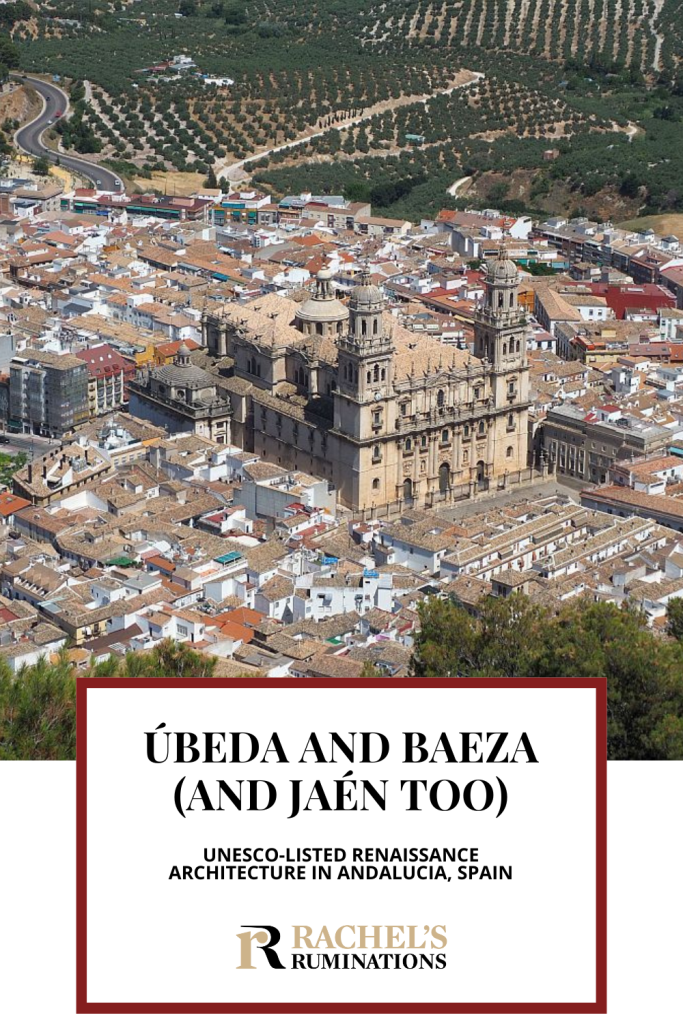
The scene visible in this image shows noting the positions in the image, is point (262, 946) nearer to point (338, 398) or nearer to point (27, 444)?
point (338, 398)

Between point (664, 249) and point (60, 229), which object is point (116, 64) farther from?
point (664, 249)

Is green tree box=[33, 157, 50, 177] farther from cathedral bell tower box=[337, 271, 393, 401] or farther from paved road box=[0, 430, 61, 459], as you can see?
cathedral bell tower box=[337, 271, 393, 401]

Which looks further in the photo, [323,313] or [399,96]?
[399,96]

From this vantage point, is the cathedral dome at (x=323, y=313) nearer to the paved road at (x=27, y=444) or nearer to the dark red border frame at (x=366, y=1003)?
the paved road at (x=27, y=444)

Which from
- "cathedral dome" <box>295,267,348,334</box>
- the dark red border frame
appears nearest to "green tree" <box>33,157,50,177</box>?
"cathedral dome" <box>295,267,348,334</box>

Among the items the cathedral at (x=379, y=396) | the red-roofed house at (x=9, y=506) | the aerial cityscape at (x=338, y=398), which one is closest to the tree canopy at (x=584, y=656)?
the aerial cityscape at (x=338, y=398)

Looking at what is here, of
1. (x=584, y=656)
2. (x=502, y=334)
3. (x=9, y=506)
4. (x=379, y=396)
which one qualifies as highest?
(x=584, y=656)

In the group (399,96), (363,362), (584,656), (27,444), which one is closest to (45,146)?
(399,96)
